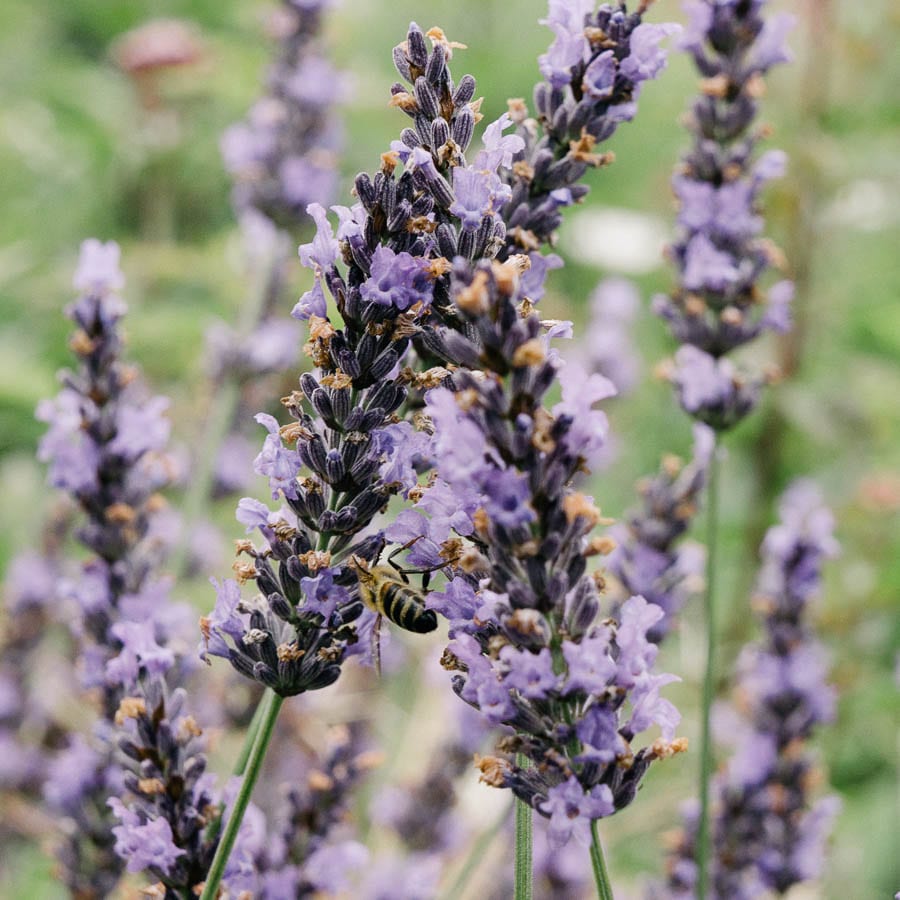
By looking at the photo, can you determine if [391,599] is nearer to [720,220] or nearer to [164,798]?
[164,798]

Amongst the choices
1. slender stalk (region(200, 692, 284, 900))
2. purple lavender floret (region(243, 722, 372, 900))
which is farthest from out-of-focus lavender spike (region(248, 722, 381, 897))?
slender stalk (region(200, 692, 284, 900))

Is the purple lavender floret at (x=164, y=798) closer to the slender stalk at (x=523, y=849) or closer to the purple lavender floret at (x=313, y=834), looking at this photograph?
the purple lavender floret at (x=313, y=834)

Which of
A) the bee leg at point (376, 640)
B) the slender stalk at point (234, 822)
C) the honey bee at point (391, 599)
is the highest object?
the honey bee at point (391, 599)

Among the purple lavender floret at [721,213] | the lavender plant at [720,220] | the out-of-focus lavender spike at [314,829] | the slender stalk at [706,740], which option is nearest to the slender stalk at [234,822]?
the out-of-focus lavender spike at [314,829]

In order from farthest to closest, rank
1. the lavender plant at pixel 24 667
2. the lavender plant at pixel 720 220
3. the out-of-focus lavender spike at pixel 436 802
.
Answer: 1. the lavender plant at pixel 24 667
2. the out-of-focus lavender spike at pixel 436 802
3. the lavender plant at pixel 720 220

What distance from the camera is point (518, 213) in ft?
4.03

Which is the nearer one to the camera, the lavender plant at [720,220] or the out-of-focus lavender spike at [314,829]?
the out-of-focus lavender spike at [314,829]

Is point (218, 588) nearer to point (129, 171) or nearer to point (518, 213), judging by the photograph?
point (518, 213)

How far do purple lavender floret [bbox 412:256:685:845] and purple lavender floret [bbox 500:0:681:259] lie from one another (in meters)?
0.23

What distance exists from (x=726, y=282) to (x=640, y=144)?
3.94m

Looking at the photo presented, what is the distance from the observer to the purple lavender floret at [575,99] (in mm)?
1240

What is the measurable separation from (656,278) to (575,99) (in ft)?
10.8

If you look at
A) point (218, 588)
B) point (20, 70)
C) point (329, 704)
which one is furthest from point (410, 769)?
point (20, 70)

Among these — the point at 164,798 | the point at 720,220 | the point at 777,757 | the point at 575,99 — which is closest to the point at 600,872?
the point at 164,798
